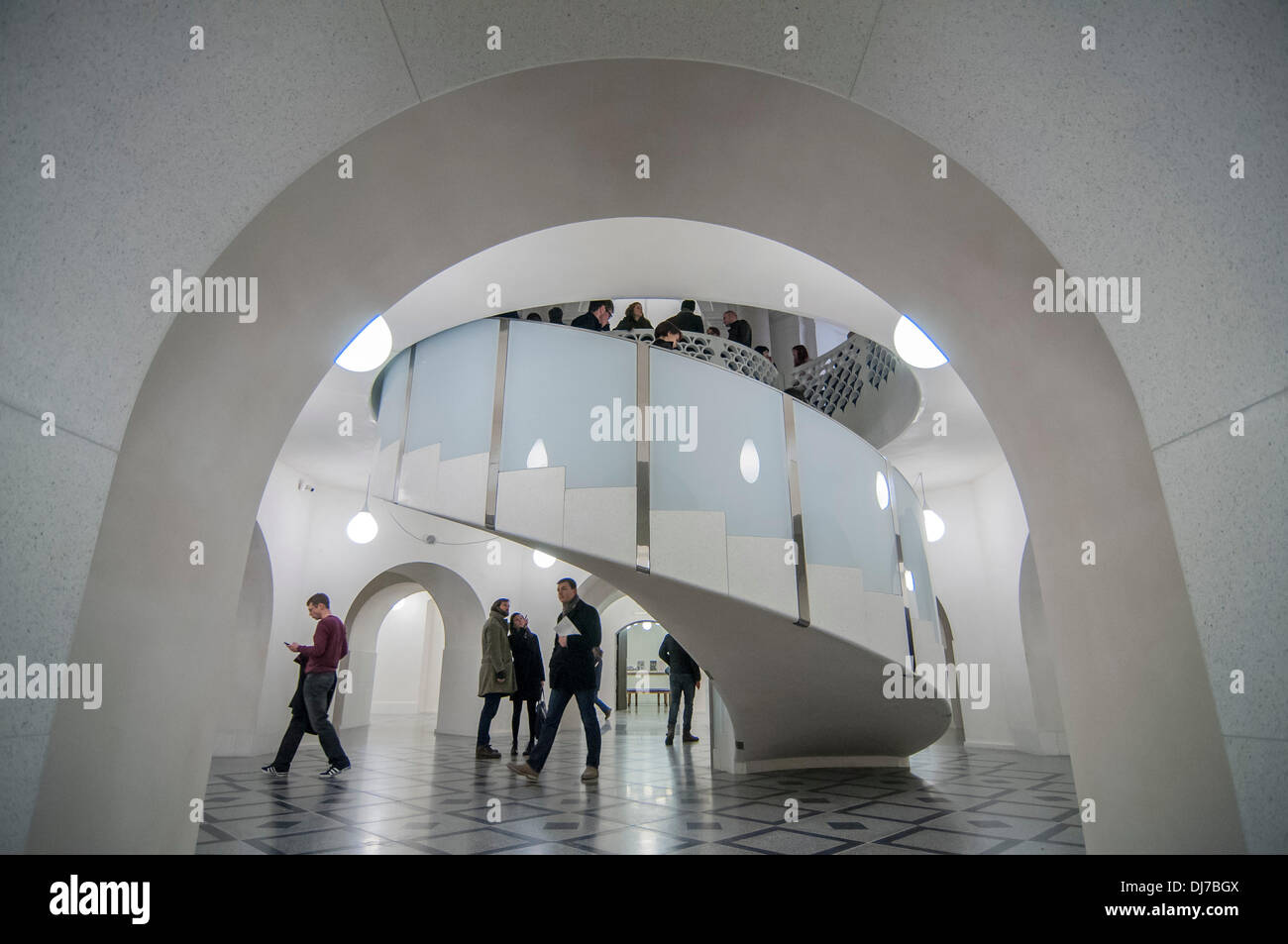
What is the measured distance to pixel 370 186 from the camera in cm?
235

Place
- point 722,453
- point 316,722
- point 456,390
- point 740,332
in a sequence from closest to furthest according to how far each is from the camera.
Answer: point 722,453 < point 316,722 < point 456,390 < point 740,332

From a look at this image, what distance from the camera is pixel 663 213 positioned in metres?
2.89

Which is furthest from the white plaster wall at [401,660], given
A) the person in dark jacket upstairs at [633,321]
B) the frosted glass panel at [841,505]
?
the frosted glass panel at [841,505]

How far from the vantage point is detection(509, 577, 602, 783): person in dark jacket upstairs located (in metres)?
5.76

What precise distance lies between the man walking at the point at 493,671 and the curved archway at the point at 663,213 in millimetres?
5168

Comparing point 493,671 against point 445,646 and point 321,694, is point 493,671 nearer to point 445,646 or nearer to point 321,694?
point 321,694

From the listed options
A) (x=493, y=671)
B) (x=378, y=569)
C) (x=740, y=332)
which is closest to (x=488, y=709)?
(x=493, y=671)

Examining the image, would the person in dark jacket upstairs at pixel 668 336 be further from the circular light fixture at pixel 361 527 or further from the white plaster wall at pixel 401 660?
the white plaster wall at pixel 401 660

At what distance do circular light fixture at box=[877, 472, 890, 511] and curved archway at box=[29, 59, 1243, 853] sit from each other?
13.6 ft

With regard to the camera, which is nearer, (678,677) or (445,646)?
(678,677)

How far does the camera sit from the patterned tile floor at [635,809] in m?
3.43

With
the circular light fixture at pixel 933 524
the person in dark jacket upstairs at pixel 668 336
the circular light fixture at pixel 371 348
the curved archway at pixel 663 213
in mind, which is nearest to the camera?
the curved archway at pixel 663 213

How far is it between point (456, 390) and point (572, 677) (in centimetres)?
293
